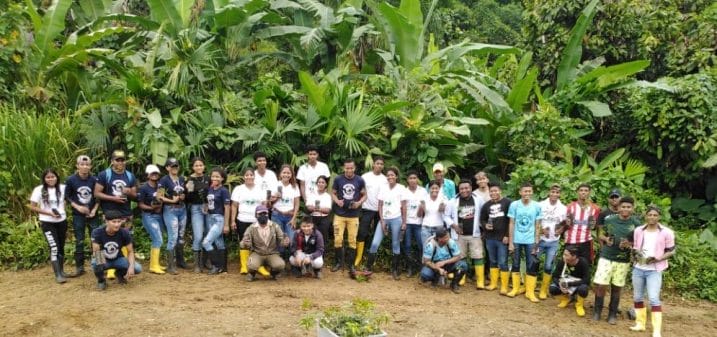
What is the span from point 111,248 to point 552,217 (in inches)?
203

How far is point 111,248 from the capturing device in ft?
23.9

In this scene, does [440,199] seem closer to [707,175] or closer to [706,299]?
[706,299]

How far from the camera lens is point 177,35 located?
1034 centimetres

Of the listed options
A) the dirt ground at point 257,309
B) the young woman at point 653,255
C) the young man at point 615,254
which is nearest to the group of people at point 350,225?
the young man at point 615,254

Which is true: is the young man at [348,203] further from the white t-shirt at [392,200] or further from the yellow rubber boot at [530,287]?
the yellow rubber boot at [530,287]

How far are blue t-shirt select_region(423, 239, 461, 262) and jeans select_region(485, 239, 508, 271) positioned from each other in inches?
16.5

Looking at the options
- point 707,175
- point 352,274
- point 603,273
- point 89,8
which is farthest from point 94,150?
point 707,175

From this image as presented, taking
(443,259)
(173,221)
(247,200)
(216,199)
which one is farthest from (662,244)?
(173,221)

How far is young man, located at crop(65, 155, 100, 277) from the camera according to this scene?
7719mm

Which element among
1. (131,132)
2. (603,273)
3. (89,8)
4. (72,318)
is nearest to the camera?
(72,318)

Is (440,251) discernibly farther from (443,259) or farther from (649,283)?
(649,283)

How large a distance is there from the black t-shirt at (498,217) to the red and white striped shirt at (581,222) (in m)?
0.79

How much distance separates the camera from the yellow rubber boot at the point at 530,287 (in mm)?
7758

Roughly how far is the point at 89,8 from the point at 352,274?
6.90 metres
